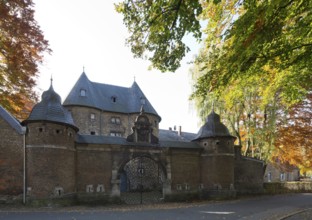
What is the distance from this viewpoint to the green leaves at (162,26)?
699 centimetres

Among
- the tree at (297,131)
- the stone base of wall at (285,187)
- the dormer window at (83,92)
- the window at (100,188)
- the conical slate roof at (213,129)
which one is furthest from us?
the dormer window at (83,92)

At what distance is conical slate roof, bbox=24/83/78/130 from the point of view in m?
17.1

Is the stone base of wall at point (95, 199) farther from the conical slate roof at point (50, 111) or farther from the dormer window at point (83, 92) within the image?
the dormer window at point (83, 92)

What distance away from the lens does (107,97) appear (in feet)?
114

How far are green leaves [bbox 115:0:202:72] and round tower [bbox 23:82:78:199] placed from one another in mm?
10789

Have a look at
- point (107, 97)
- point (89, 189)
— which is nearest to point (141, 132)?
point (89, 189)

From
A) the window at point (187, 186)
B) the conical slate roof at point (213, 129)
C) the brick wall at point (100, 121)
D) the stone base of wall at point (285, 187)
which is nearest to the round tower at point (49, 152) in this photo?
the window at point (187, 186)

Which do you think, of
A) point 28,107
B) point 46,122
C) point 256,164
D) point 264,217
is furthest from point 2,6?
point 256,164

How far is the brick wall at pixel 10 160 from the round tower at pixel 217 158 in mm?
13168

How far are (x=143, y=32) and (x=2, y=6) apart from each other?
33.6 ft

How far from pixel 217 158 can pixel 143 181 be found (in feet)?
26.6

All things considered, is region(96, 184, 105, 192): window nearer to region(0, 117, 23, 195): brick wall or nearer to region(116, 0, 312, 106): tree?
region(0, 117, 23, 195): brick wall

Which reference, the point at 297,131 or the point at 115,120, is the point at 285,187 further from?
the point at 115,120

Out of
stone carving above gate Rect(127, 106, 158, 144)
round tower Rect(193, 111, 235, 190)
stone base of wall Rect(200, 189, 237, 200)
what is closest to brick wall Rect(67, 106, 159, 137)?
stone carving above gate Rect(127, 106, 158, 144)
